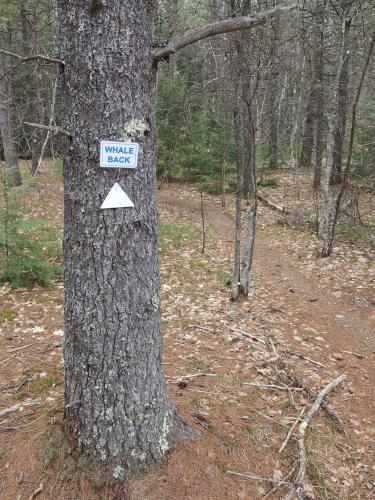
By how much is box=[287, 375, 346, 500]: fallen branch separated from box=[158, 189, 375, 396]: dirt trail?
34cm

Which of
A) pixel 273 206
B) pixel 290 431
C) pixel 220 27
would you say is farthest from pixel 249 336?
pixel 273 206

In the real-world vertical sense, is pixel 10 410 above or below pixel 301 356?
above

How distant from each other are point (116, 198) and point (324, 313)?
16.4 feet

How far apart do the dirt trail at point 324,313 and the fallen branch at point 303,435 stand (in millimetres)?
340

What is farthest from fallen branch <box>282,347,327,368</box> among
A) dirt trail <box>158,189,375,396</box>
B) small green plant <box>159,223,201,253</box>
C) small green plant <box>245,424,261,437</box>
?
small green plant <box>159,223,201,253</box>

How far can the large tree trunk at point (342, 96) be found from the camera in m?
8.18

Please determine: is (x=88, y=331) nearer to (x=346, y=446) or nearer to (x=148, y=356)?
(x=148, y=356)

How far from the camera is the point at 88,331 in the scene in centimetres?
242

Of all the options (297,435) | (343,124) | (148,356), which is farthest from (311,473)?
(343,124)

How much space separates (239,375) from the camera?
4.23 metres

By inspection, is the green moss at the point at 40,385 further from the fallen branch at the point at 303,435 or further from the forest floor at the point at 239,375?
the fallen branch at the point at 303,435

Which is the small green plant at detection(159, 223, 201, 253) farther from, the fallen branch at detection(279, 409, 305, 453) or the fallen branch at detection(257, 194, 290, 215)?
the fallen branch at detection(279, 409, 305, 453)

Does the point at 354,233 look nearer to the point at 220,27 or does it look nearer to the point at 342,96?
the point at 342,96

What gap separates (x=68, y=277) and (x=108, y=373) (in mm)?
654
